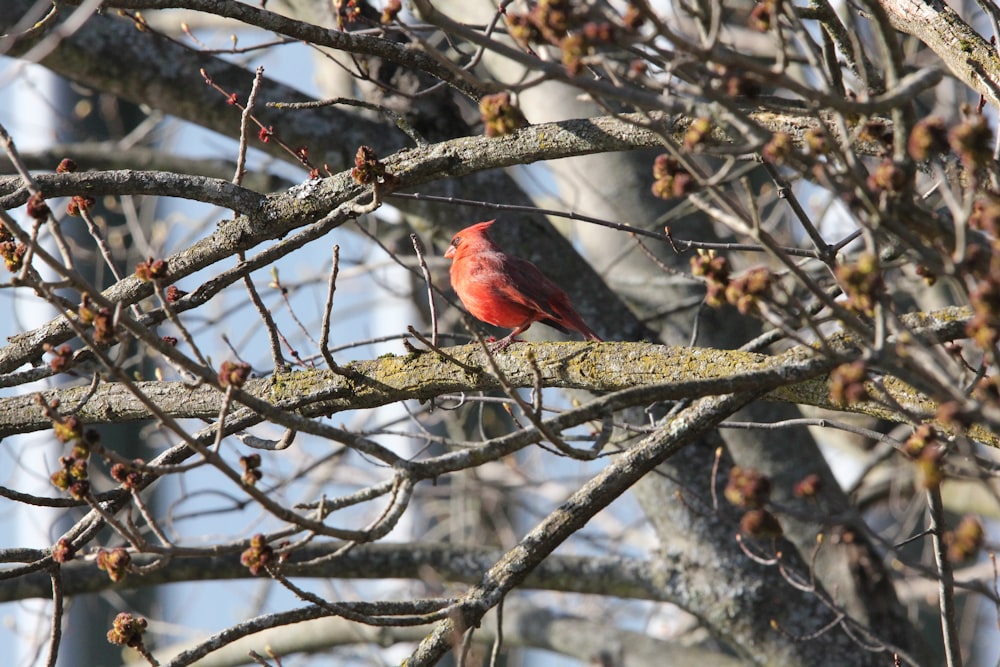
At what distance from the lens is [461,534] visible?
798 cm

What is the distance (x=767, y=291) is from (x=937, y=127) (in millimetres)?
347

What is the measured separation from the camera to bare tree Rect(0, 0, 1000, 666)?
1839 millimetres

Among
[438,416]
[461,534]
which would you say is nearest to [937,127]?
[461,534]

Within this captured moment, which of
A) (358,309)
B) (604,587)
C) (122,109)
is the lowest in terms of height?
(604,587)

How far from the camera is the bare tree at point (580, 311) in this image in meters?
1.84

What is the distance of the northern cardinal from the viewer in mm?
4520

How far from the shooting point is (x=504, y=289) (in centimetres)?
454

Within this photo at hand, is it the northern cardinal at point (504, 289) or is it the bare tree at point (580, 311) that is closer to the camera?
the bare tree at point (580, 311)

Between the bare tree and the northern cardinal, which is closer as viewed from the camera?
the bare tree

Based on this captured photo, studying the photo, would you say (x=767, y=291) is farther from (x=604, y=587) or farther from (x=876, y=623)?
(x=876, y=623)

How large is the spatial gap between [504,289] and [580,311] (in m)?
0.45

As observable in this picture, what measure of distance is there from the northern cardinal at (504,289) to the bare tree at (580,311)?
0.21 meters

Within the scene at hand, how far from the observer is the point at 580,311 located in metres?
4.84

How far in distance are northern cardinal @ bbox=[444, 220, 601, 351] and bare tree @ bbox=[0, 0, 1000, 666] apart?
0.68 ft
